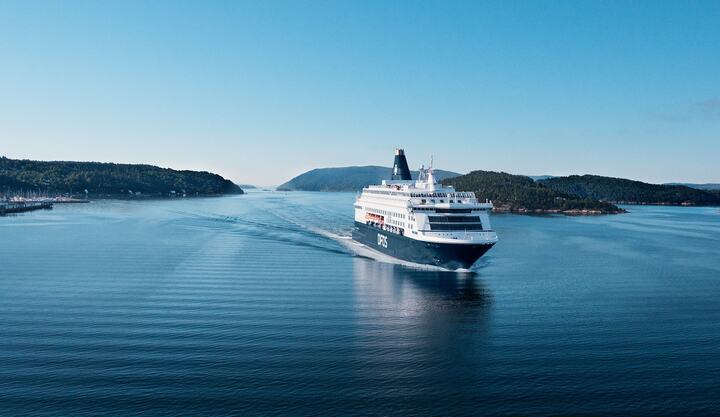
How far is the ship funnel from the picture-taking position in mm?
55938

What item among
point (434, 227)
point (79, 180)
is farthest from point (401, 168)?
point (79, 180)

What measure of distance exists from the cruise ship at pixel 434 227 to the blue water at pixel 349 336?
5.19ft

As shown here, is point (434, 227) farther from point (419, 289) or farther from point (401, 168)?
point (401, 168)

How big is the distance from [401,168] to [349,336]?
117ft

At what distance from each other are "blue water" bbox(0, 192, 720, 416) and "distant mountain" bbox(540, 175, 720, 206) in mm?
145853

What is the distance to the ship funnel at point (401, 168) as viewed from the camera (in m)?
55.9

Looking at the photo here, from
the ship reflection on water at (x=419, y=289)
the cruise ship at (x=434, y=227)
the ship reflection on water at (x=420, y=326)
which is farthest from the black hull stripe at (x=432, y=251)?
the ship reflection on water at (x=420, y=326)

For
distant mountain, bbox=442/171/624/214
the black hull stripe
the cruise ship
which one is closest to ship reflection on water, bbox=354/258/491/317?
the black hull stripe

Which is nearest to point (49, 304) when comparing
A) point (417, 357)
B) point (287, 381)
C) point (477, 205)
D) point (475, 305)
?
point (287, 381)

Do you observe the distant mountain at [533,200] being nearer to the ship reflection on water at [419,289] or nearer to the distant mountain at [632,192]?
the distant mountain at [632,192]

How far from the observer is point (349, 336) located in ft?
72.3

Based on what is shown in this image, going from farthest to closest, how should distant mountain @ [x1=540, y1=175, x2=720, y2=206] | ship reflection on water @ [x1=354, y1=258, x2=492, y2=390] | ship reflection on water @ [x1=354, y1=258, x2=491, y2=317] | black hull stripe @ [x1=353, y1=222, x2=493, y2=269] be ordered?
1. distant mountain @ [x1=540, y1=175, x2=720, y2=206]
2. black hull stripe @ [x1=353, y1=222, x2=493, y2=269]
3. ship reflection on water @ [x1=354, y1=258, x2=491, y2=317]
4. ship reflection on water @ [x1=354, y1=258, x2=492, y2=390]

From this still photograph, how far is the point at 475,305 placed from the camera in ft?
92.5

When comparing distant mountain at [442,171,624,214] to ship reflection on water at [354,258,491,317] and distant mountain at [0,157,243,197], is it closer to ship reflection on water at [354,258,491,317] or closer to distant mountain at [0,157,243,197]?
ship reflection on water at [354,258,491,317]
